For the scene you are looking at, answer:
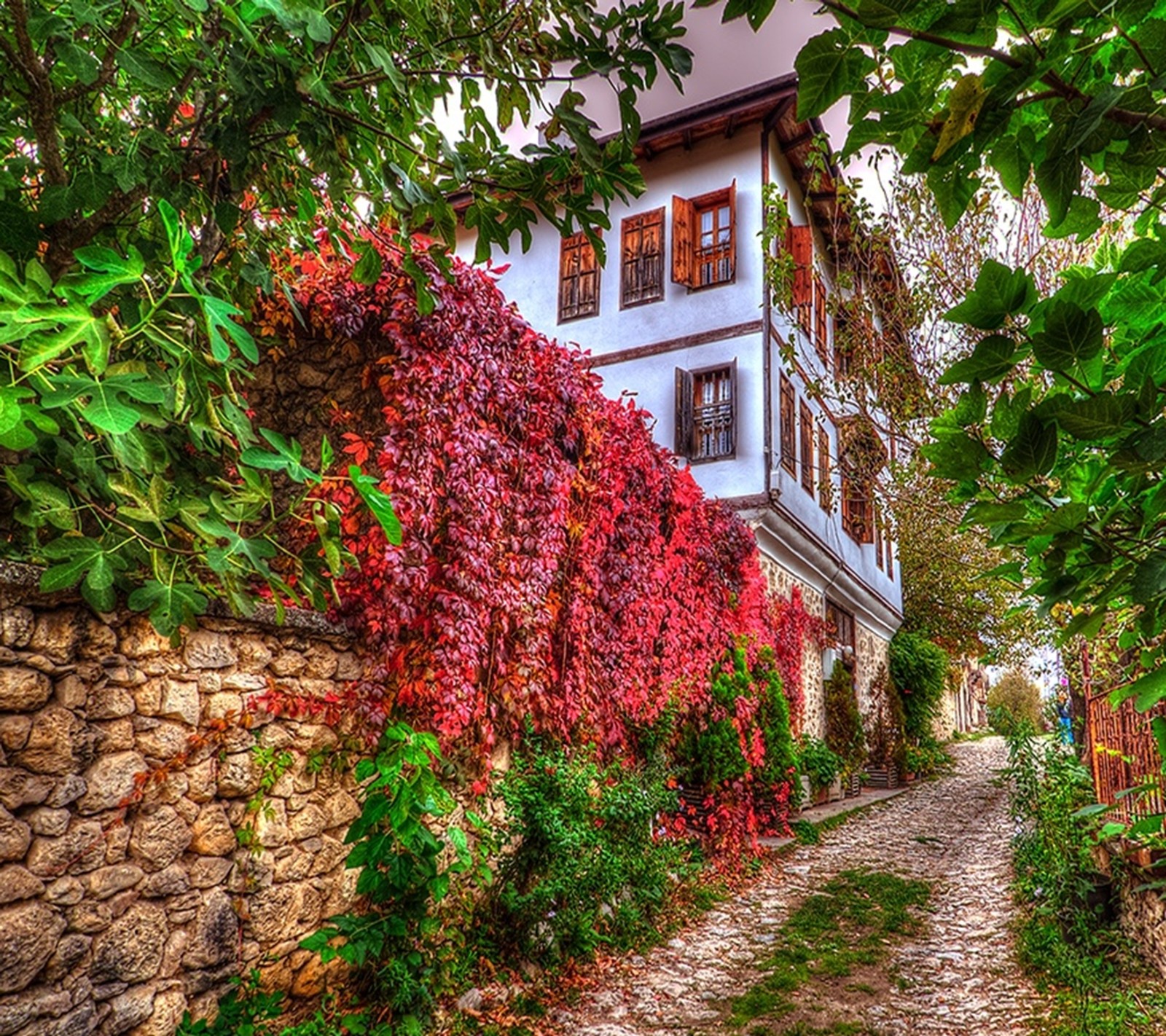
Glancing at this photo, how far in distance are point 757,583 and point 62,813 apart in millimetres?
7698

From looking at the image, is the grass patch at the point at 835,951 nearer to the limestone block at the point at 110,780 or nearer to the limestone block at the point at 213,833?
the limestone block at the point at 213,833

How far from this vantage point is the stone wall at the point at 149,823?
241cm

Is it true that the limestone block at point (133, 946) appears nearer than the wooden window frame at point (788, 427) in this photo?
Yes

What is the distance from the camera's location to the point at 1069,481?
1327 millimetres

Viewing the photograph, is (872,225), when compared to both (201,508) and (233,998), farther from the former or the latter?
(233,998)

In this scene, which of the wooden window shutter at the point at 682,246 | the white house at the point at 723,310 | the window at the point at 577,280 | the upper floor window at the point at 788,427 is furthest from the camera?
the window at the point at 577,280

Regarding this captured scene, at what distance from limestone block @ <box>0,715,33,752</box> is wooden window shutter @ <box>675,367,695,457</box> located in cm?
820

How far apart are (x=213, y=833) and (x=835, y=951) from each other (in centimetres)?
423

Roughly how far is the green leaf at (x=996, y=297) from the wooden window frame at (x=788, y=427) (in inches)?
348

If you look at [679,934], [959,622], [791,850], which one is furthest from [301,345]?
[959,622]

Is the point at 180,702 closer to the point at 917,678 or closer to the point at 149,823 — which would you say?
the point at 149,823

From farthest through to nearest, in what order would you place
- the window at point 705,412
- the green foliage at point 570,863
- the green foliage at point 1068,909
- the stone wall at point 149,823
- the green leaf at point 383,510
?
the window at point 705,412, the green foliage at point 570,863, the green foliage at point 1068,909, the stone wall at point 149,823, the green leaf at point 383,510

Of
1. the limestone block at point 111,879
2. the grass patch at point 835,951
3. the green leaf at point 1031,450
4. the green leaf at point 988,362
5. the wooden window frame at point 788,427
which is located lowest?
the grass patch at point 835,951

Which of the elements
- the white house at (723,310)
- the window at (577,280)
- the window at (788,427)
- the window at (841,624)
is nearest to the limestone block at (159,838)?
the white house at (723,310)
